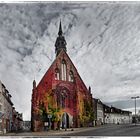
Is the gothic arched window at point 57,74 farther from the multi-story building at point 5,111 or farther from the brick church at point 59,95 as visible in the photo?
the multi-story building at point 5,111

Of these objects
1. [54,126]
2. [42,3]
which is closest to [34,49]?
[42,3]

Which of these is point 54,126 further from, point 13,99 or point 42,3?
point 42,3

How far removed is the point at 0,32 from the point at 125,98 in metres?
1.54

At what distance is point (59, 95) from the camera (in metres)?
5.61

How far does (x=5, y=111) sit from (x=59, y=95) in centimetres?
61

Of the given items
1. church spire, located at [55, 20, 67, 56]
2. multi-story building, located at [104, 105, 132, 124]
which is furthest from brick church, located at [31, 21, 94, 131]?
multi-story building, located at [104, 105, 132, 124]

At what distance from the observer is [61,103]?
18.4 feet

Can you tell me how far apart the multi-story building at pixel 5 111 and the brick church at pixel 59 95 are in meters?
0.24

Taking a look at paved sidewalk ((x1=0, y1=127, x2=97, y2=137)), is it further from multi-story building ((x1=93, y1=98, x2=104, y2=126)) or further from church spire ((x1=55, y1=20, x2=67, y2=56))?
church spire ((x1=55, y1=20, x2=67, y2=56))

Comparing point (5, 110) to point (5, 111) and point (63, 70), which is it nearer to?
point (5, 111)

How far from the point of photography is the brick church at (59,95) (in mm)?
5559

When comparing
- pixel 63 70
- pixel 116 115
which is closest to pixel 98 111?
pixel 116 115

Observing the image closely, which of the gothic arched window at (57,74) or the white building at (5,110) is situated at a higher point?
the gothic arched window at (57,74)

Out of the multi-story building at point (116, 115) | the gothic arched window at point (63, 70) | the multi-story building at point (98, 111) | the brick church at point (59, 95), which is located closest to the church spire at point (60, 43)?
the brick church at point (59, 95)
